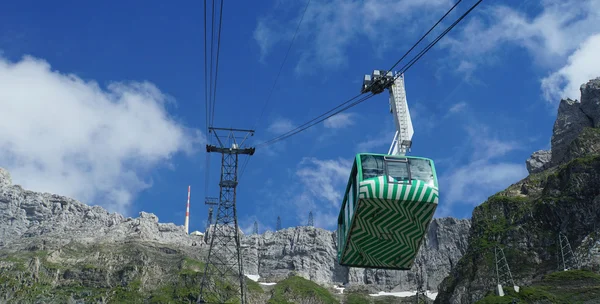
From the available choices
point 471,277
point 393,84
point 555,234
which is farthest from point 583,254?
point 393,84

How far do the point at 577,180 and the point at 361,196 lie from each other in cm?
14999

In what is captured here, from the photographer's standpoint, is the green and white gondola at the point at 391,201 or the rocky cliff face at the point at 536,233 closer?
the green and white gondola at the point at 391,201

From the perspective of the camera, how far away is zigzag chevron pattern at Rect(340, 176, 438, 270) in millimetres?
29391

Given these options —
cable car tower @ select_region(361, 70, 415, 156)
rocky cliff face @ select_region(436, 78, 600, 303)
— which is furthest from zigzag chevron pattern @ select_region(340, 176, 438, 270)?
rocky cliff face @ select_region(436, 78, 600, 303)

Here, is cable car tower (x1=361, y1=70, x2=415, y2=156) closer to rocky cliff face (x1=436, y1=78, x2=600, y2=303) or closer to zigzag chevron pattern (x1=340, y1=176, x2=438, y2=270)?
zigzag chevron pattern (x1=340, y1=176, x2=438, y2=270)

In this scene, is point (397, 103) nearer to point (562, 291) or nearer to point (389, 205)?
point (389, 205)

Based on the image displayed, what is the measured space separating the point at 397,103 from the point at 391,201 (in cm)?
952

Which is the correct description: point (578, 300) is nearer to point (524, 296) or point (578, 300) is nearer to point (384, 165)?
point (524, 296)

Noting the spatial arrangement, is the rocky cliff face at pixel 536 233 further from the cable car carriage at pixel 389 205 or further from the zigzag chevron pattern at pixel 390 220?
the cable car carriage at pixel 389 205

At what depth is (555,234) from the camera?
6358 inches

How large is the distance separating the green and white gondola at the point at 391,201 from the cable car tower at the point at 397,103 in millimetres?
4768

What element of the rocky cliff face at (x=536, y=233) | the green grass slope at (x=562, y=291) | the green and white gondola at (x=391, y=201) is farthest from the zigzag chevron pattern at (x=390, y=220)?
the rocky cliff face at (x=536, y=233)

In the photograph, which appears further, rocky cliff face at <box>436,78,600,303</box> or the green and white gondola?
rocky cliff face at <box>436,78,600,303</box>

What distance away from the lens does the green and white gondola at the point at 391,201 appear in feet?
96.5
